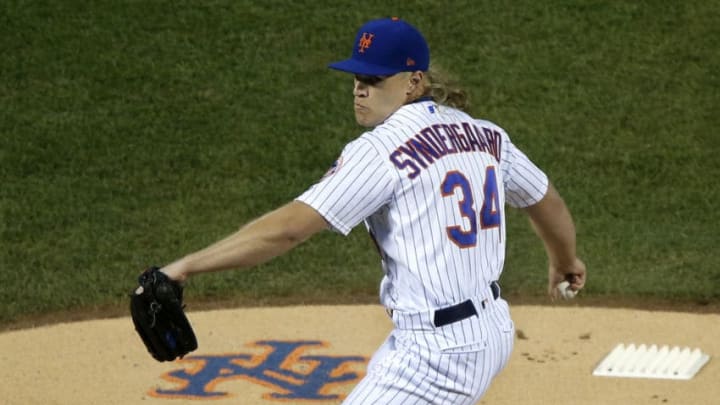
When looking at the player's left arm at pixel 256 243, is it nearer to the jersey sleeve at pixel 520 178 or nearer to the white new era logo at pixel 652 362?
the jersey sleeve at pixel 520 178

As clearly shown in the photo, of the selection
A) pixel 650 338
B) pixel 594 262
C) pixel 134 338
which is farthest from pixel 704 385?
pixel 134 338

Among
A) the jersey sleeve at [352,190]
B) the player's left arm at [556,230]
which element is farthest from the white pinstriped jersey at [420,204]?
the player's left arm at [556,230]

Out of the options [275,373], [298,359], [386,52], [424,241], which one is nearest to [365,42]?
[386,52]

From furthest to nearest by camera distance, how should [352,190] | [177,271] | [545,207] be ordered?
[545,207], [352,190], [177,271]

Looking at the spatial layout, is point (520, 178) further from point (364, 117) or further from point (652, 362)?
point (652, 362)

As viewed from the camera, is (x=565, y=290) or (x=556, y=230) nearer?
(x=556, y=230)

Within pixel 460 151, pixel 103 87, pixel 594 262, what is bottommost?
pixel 594 262

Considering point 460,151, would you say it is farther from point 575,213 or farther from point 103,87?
point 103,87

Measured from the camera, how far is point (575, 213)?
1036 cm

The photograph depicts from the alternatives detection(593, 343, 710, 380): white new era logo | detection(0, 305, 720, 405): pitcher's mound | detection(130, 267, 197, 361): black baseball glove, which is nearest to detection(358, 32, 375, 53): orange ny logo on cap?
detection(130, 267, 197, 361): black baseball glove

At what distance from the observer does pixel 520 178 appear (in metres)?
4.50

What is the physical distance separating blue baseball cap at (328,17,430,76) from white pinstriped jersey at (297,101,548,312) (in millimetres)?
144

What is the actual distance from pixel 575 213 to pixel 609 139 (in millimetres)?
1391

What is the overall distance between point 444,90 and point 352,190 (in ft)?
1.88
